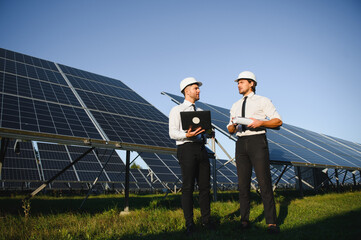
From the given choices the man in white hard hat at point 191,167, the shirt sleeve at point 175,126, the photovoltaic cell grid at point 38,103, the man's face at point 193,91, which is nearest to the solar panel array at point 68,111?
the photovoltaic cell grid at point 38,103

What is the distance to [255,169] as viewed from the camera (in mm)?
3738

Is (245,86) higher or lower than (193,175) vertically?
higher

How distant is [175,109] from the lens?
409cm

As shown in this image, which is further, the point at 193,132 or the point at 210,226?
the point at 210,226

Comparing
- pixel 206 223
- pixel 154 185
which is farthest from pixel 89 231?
pixel 154 185

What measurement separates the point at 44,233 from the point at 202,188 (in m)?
2.31

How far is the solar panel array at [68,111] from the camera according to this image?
4754 mm

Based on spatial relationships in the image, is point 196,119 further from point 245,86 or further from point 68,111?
point 68,111

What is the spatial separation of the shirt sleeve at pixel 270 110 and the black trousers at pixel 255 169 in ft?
1.06

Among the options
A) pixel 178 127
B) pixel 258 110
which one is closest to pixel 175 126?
pixel 178 127

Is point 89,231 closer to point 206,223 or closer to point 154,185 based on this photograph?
point 206,223

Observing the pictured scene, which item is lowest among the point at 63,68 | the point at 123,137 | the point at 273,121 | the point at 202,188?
the point at 202,188

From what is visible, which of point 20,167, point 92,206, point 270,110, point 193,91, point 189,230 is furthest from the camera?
point 20,167

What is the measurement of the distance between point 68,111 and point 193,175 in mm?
3906
